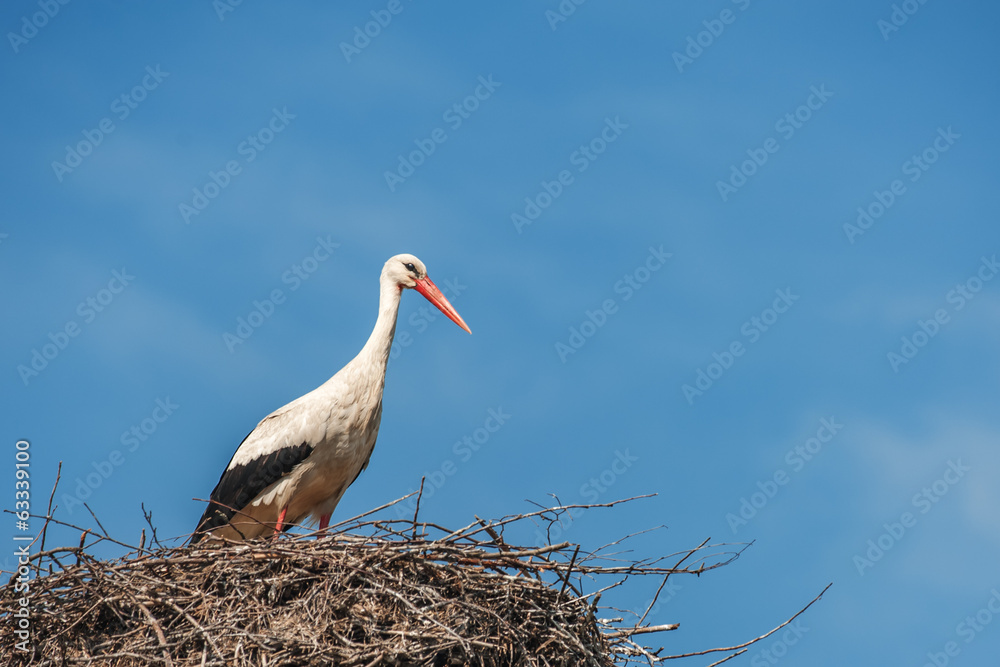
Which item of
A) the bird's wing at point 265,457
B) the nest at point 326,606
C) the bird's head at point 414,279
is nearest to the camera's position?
the nest at point 326,606

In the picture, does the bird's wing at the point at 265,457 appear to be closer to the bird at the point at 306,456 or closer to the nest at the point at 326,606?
the bird at the point at 306,456

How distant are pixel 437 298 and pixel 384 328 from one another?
26.4 inches

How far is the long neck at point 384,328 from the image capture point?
7.22 m

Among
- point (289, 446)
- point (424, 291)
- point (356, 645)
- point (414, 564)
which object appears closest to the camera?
point (356, 645)

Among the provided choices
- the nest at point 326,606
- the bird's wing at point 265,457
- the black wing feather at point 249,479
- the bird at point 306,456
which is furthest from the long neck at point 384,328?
the nest at point 326,606

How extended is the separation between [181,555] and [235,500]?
1.56 metres

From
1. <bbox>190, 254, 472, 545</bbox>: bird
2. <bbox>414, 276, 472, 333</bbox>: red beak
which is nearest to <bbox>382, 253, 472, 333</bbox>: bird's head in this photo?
<bbox>414, 276, 472, 333</bbox>: red beak

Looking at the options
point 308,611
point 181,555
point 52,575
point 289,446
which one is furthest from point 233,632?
point 289,446

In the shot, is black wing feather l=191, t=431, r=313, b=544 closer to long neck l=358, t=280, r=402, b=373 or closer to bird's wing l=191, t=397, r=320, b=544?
bird's wing l=191, t=397, r=320, b=544

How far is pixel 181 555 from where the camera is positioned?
5324 mm

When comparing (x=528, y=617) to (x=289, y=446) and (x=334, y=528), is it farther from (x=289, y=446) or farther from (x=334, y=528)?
(x=289, y=446)

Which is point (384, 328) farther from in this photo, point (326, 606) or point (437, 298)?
point (326, 606)

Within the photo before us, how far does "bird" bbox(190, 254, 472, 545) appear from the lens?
22.3 feet

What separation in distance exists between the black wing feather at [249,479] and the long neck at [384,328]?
82 cm
